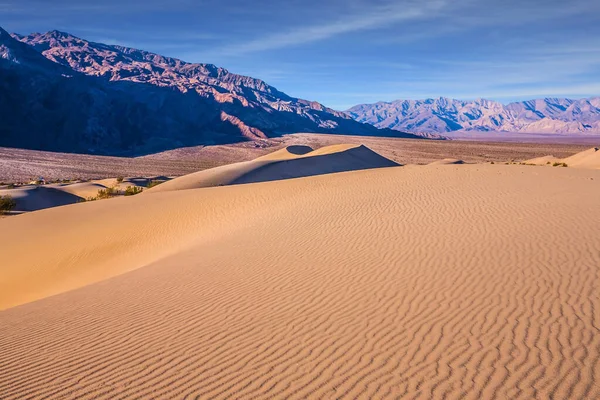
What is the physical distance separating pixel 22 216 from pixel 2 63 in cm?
10315

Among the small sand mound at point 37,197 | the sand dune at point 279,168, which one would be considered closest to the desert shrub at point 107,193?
the small sand mound at point 37,197

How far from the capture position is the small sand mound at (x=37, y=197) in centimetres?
2895

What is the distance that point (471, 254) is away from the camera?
29.0 feet

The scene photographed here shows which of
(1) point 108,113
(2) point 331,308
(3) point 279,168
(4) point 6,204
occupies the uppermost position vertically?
(1) point 108,113

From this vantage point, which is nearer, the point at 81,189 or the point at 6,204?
the point at 6,204

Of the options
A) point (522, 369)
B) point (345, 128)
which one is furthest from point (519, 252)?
point (345, 128)

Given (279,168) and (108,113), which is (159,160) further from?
(279,168)

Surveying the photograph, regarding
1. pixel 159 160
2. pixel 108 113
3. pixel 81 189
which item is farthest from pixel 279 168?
pixel 108 113

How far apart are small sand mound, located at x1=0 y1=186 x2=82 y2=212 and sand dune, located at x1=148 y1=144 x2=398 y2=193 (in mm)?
7683

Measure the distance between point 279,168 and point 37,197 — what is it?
17113mm

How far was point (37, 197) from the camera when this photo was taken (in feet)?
Result: 101

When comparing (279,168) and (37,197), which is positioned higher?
(279,168)

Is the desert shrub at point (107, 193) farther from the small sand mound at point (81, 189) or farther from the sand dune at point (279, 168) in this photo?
the sand dune at point (279, 168)

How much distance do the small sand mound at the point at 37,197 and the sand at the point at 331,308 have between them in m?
15.9
